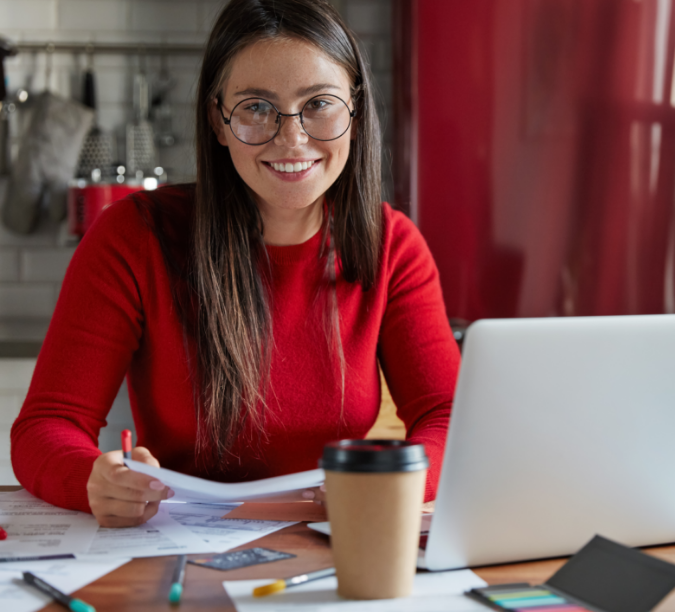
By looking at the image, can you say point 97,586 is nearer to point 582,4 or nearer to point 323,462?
point 323,462

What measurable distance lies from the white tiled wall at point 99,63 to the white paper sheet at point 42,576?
2001mm

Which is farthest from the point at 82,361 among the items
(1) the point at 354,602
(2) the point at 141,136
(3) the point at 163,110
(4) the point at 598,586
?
(3) the point at 163,110

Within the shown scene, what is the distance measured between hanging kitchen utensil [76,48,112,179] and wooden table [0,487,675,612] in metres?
1.99

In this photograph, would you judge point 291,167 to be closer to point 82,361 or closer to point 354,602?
point 82,361

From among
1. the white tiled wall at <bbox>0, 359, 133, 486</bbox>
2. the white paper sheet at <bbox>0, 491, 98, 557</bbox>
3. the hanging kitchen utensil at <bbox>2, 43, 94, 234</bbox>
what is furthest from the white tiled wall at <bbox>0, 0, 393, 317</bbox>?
the white paper sheet at <bbox>0, 491, 98, 557</bbox>

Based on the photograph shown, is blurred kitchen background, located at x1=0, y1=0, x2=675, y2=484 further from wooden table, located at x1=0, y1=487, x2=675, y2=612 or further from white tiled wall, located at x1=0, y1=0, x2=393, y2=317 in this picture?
wooden table, located at x1=0, y1=487, x2=675, y2=612

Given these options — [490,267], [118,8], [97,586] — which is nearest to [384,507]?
[97,586]

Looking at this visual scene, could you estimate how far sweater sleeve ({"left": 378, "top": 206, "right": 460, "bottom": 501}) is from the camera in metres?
1.22

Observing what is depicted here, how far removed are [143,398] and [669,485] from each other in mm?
776

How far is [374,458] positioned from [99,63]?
2.35 m

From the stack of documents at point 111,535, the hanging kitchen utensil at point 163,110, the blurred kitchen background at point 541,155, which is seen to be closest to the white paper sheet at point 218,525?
the stack of documents at point 111,535

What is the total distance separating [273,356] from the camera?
4.00 ft

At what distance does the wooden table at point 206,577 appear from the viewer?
612 millimetres

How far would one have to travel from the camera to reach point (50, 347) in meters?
1.07
